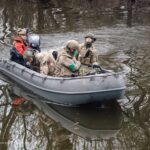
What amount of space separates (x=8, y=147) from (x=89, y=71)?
10.7 ft

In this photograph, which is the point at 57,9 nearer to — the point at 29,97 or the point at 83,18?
the point at 83,18

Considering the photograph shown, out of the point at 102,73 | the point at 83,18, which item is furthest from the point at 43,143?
the point at 83,18

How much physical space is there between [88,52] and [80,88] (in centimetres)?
190

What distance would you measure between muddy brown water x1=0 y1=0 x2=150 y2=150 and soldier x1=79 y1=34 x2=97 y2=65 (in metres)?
1.14

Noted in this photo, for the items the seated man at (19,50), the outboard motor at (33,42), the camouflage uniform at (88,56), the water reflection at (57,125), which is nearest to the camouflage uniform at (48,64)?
the water reflection at (57,125)

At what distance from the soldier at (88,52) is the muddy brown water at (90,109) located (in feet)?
3.75

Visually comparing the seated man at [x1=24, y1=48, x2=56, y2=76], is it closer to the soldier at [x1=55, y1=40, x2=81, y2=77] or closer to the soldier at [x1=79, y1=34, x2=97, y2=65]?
the soldier at [x1=55, y1=40, x2=81, y2=77]

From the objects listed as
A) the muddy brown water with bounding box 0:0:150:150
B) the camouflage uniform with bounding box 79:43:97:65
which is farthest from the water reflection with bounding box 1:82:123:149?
the camouflage uniform with bounding box 79:43:97:65

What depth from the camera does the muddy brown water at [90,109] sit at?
9.34 meters

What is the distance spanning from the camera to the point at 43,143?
920 centimetres

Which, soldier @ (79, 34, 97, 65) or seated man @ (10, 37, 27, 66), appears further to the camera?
seated man @ (10, 37, 27, 66)

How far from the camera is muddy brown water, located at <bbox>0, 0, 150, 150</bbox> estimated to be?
9.34 m

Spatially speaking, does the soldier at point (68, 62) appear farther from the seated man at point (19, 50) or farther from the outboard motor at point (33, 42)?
the outboard motor at point (33, 42)

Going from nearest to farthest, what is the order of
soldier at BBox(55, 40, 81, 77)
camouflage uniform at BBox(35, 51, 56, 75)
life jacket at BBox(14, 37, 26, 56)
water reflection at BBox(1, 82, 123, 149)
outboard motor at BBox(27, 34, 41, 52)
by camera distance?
water reflection at BBox(1, 82, 123, 149) → soldier at BBox(55, 40, 81, 77) → camouflage uniform at BBox(35, 51, 56, 75) → life jacket at BBox(14, 37, 26, 56) → outboard motor at BBox(27, 34, 41, 52)
